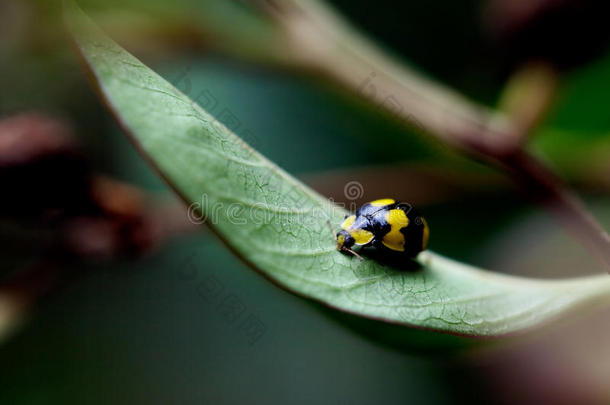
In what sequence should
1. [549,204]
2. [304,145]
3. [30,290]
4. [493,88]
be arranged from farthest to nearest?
[304,145] < [493,88] < [30,290] < [549,204]

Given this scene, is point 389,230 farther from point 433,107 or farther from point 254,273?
point 254,273

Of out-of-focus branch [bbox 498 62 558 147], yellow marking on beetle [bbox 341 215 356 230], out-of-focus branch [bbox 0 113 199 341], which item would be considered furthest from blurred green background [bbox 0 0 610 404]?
yellow marking on beetle [bbox 341 215 356 230]

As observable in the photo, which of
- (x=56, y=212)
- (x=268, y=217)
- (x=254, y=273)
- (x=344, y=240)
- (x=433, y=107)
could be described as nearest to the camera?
(x=268, y=217)

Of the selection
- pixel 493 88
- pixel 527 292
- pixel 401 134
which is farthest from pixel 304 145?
pixel 527 292

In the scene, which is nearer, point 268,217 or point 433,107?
point 268,217

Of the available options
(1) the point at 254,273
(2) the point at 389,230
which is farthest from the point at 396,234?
(1) the point at 254,273

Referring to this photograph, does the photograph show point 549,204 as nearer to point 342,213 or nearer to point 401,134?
point 342,213

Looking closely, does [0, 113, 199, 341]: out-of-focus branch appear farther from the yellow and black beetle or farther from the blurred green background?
the yellow and black beetle
